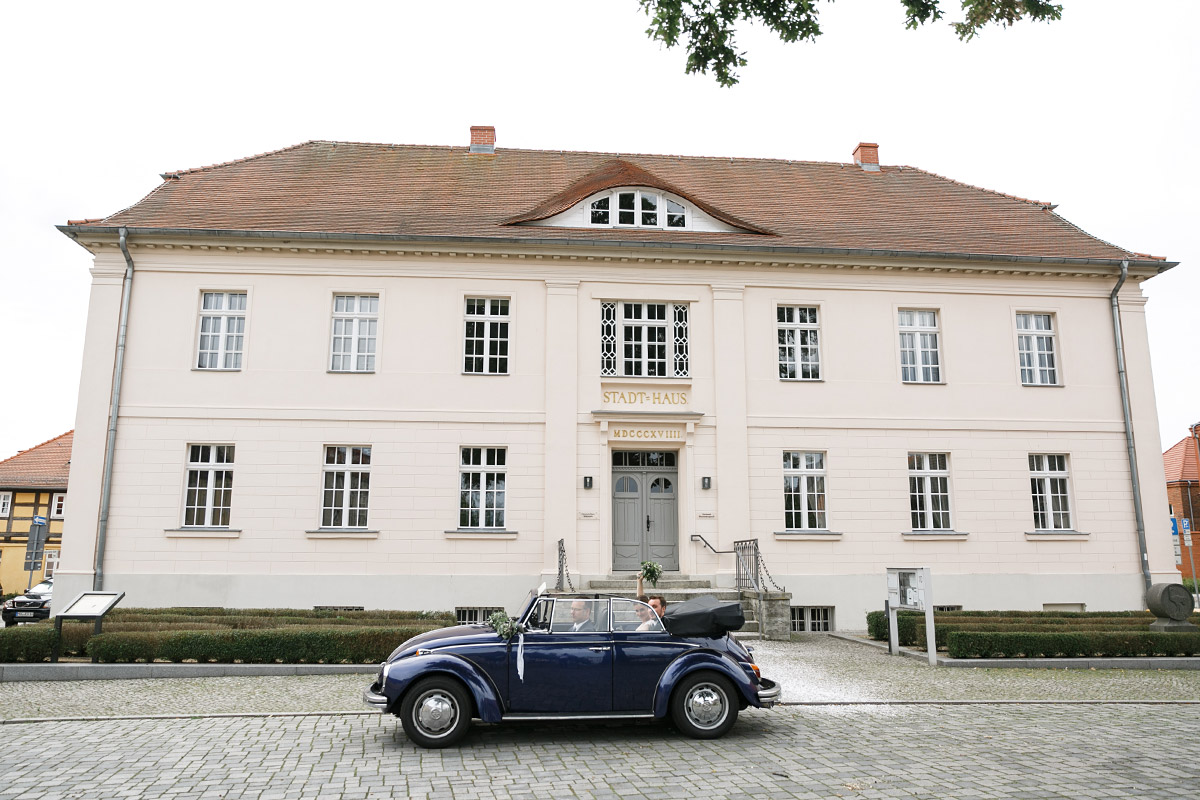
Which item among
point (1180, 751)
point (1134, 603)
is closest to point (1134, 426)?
point (1134, 603)

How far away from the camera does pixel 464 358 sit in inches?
698

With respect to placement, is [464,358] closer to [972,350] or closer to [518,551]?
[518,551]

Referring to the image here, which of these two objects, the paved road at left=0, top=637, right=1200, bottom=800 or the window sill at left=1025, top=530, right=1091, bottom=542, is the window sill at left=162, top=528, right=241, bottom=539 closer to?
the paved road at left=0, top=637, right=1200, bottom=800

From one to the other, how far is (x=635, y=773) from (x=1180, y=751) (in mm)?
4845

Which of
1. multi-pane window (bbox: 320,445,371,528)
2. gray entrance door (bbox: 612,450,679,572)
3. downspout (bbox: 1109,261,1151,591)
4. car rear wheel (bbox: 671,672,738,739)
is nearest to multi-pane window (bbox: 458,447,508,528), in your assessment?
multi-pane window (bbox: 320,445,371,528)

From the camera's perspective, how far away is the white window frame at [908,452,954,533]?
18000mm

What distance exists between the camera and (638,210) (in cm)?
1888

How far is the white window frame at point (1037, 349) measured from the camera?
18.9 m

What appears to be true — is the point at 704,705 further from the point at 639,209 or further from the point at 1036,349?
the point at 1036,349

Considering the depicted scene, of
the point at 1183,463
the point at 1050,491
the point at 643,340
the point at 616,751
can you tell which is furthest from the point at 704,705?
the point at 1183,463

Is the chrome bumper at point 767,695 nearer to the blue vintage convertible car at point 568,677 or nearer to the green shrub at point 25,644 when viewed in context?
the blue vintage convertible car at point 568,677

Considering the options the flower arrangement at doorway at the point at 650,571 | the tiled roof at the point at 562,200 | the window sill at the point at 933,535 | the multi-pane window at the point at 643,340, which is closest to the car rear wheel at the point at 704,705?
the flower arrangement at doorway at the point at 650,571

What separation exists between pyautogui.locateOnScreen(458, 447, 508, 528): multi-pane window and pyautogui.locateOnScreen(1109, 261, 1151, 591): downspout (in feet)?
45.3

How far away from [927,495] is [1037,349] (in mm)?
4521
